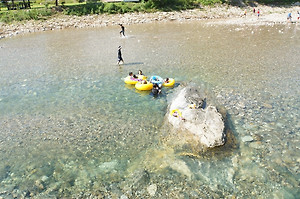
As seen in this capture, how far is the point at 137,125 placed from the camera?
13438mm

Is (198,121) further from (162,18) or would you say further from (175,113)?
(162,18)

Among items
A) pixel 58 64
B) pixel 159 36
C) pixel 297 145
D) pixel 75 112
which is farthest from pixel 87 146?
pixel 159 36

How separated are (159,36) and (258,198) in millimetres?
31583

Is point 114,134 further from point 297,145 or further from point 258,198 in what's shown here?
point 297,145

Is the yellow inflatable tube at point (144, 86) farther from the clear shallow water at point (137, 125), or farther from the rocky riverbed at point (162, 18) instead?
the rocky riverbed at point (162, 18)

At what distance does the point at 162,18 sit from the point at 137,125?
141 feet

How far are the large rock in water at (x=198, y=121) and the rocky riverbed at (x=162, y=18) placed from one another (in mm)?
37481

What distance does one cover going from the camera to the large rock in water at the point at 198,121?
11.0 metres

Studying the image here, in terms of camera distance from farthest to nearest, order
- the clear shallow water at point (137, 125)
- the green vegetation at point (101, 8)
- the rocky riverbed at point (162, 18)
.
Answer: the green vegetation at point (101, 8), the rocky riverbed at point (162, 18), the clear shallow water at point (137, 125)

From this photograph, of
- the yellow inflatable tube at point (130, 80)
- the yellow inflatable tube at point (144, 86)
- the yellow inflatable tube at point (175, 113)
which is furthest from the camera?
the yellow inflatable tube at point (130, 80)

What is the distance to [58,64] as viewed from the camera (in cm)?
2514

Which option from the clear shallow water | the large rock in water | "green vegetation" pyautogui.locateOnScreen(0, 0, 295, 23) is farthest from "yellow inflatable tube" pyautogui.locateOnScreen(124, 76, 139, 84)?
"green vegetation" pyautogui.locateOnScreen(0, 0, 295, 23)

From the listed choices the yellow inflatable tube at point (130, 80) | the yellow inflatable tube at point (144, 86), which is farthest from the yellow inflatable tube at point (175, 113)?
the yellow inflatable tube at point (130, 80)

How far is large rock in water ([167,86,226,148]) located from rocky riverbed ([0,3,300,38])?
123ft
